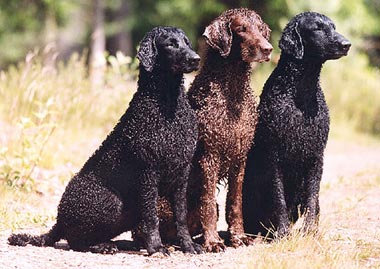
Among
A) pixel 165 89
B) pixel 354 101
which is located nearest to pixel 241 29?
pixel 165 89

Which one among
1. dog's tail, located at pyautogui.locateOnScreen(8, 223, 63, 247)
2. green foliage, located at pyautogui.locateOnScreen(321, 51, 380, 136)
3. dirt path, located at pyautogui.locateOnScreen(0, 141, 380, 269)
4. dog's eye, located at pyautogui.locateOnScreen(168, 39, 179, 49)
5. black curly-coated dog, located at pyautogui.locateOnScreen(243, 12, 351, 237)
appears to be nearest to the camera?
dirt path, located at pyautogui.locateOnScreen(0, 141, 380, 269)

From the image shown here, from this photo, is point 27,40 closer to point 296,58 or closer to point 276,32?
point 276,32

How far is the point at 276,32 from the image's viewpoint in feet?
60.7

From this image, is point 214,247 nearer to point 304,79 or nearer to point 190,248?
point 190,248

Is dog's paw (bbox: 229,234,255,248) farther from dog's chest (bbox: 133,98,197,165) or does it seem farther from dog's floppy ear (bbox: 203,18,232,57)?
dog's floppy ear (bbox: 203,18,232,57)

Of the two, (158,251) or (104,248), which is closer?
(158,251)

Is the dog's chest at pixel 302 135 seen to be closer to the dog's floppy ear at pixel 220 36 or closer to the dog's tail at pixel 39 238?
the dog's floppy ear at pixel 220 36

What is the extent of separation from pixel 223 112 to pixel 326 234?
136cm

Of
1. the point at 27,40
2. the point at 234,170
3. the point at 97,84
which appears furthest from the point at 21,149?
the point at 27,40

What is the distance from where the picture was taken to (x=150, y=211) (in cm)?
543

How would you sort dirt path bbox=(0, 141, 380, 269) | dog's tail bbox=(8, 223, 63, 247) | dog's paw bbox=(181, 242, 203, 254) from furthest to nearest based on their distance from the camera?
dog's tail bbox=(8, 223, 63, 247) < dog's paw bbox=(181, 242, 203, 254) < dirt path bbox=(0, 141, 380, 269)

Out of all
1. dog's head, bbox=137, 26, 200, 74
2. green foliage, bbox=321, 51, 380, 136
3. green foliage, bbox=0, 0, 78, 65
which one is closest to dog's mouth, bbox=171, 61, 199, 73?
dog's head, bbox=137, 26, 200, 74

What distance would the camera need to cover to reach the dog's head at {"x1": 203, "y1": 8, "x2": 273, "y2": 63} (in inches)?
220

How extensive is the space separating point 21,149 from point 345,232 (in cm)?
380
